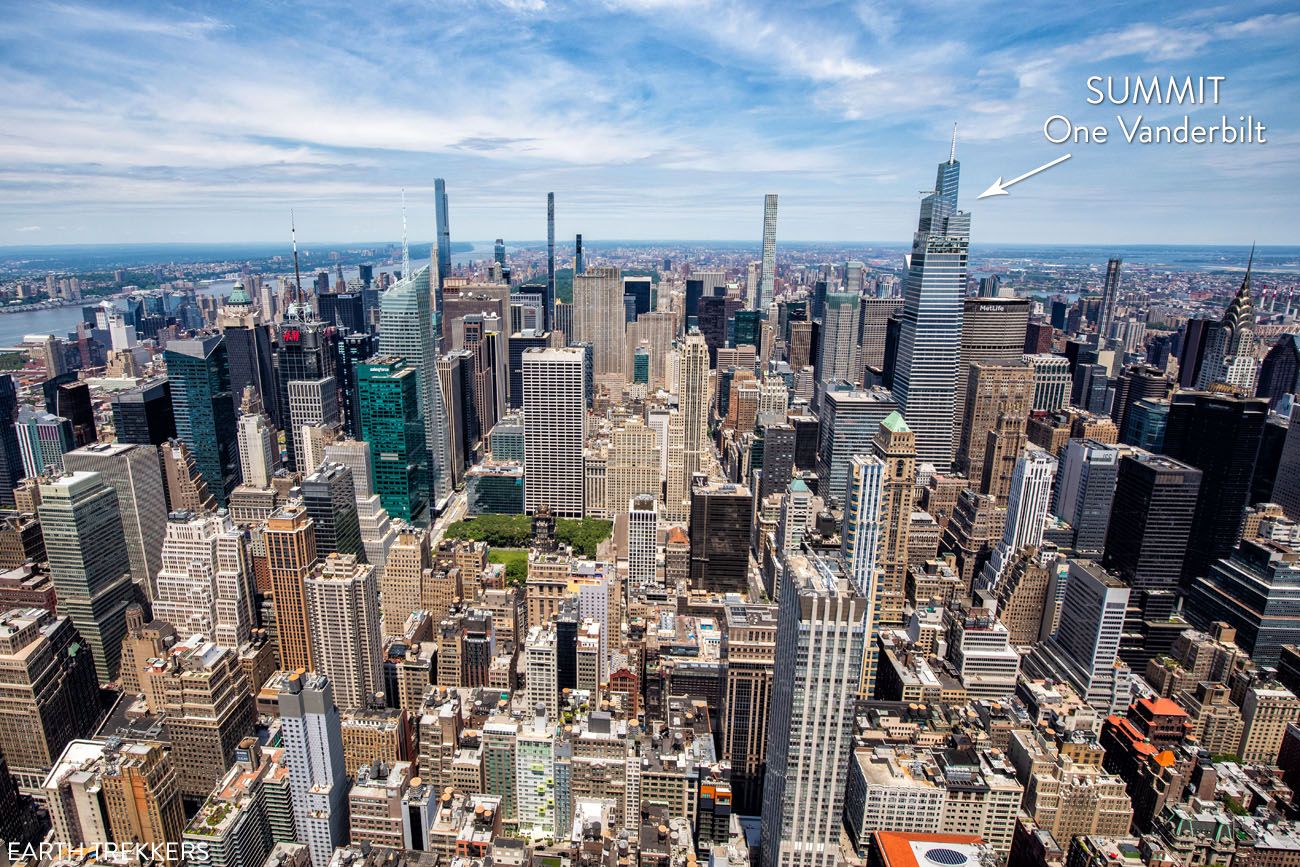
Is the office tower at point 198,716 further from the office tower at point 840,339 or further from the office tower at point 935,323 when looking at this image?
the office tower at point 840,339

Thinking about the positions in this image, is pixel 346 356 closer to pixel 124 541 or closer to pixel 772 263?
pixel 124 541

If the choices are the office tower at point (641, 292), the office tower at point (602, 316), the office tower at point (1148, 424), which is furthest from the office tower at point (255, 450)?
the office tower at point (1148, 424)

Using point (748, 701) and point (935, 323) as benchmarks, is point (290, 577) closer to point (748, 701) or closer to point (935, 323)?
point (748, 701)

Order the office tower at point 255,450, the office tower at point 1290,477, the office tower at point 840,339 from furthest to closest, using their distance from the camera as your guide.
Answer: the office tower at point 840,339 → the office tower at point 255,450 → the office tower at point 1290,477

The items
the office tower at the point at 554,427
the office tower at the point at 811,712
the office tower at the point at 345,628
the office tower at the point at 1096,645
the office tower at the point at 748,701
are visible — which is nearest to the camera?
the office tower at the point at 811,712

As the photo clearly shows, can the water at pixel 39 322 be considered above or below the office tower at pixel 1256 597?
above

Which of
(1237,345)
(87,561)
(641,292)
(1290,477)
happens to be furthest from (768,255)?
(87,561)

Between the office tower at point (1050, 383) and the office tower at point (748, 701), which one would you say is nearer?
the office tower at point (748, 701)
